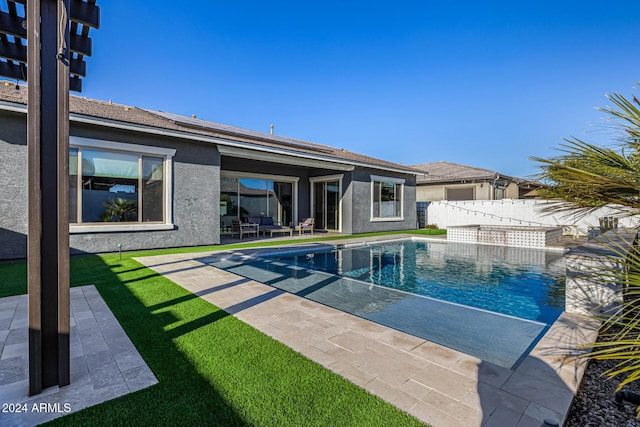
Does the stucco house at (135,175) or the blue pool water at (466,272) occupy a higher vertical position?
the stucco house at (135,175)

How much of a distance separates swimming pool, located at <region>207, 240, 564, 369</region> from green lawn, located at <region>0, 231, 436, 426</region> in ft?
5.75

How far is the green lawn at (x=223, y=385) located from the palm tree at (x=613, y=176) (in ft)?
4.92

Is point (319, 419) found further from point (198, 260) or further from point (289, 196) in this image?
point (289, 196)

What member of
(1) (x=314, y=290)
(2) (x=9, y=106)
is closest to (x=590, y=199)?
(1) (x=314, y=290)

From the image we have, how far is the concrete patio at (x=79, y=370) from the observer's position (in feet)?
7.34

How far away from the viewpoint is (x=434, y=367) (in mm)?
2779

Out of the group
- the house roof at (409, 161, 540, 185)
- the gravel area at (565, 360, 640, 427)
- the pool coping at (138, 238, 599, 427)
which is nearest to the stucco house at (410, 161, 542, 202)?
the house roof at (409, 161, 540, 185)

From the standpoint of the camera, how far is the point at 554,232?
13.2 m

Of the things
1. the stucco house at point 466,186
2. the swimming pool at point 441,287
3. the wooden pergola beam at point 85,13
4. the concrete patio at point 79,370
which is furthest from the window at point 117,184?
the stucco house at point 466,186

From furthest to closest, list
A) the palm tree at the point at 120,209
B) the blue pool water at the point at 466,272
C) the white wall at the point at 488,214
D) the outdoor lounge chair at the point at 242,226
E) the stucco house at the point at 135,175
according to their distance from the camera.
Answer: the white wall at the point at 488,214 < the outdoor lounge chair at the point at 242,226 < the palm tree at the point at 120,209 < the stucco house at the point at 135,175 < the blue pool water at the point at 466,272

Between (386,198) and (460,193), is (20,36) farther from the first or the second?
(460,193)

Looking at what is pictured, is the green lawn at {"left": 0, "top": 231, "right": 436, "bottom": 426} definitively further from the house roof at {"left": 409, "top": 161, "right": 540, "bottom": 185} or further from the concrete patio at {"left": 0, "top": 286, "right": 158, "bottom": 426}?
the house roof at {"left": 409, "top": 161, "right": 540, "bottom": 185}

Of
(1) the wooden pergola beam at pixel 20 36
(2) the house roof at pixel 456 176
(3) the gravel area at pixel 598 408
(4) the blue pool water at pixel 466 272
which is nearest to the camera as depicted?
(3) the gravel area at pixel 598 408

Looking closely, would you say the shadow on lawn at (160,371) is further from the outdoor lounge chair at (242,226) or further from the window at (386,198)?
the window at (386,198)
